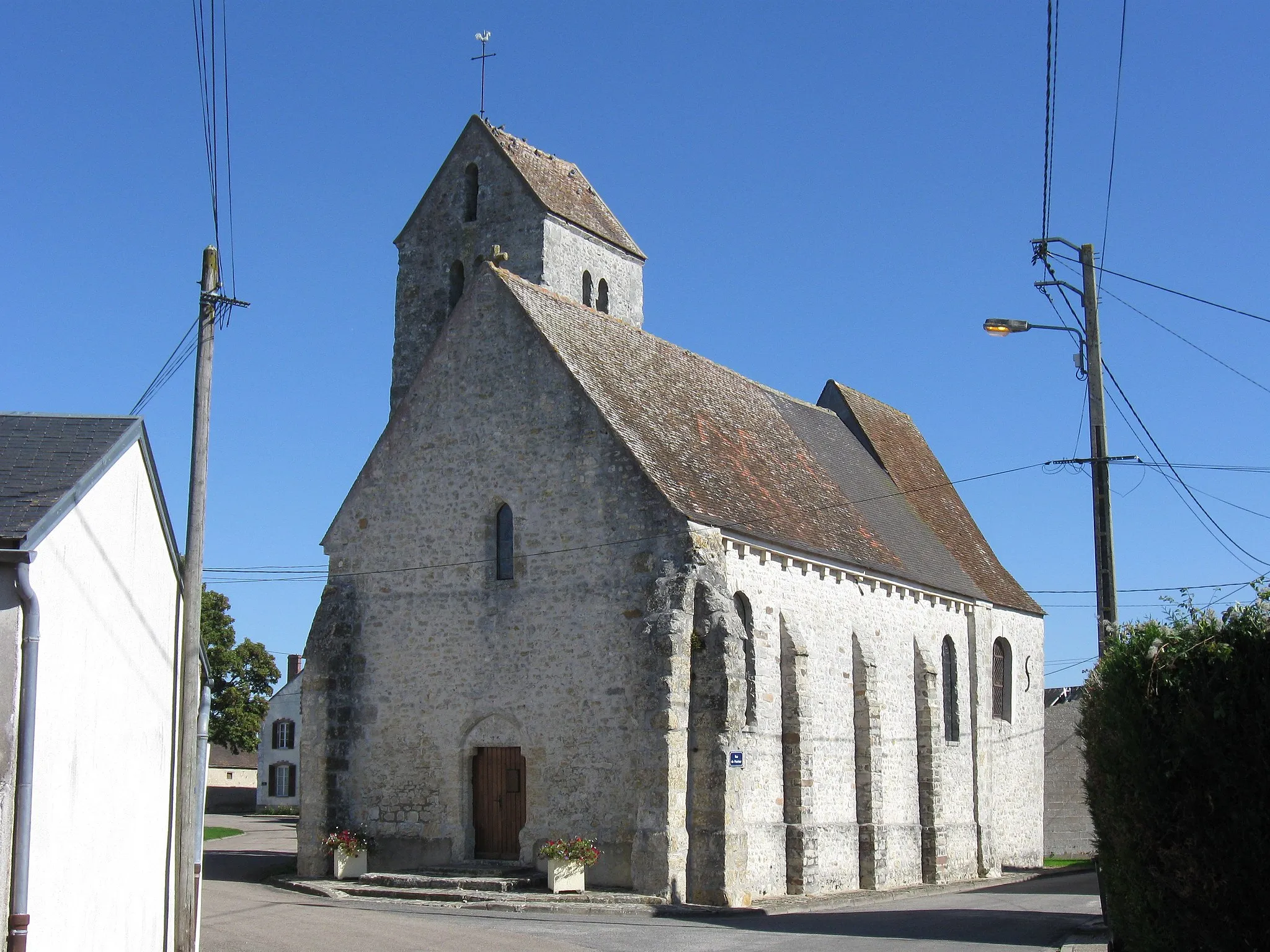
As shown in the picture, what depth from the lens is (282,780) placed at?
53.8 metres

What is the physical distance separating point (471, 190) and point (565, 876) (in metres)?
17.6

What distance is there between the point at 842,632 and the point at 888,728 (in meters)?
2.78

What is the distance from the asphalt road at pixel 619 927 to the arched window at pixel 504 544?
5.82 metres

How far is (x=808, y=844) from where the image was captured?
23156 mm

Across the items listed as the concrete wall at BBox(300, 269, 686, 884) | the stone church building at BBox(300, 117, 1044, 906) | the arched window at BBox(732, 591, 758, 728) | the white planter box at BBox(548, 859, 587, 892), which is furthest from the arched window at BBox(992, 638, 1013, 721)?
the white planter box at BBox(548, 859, 587, 892)

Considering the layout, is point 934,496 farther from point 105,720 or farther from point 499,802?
point 105,720

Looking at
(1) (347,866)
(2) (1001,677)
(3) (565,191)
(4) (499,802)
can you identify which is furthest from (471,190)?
(2) (1001,677)

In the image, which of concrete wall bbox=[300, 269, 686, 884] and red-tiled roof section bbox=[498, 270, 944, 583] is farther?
red-tiled roof section bbox=[498, 270, 944, 583]

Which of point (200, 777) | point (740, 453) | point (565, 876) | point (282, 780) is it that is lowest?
point (282, 780)

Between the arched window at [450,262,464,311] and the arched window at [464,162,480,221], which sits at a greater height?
the arched window at [464,162,480,221]

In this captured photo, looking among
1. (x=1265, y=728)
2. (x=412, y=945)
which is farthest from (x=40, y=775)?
(x=1265, y=728)

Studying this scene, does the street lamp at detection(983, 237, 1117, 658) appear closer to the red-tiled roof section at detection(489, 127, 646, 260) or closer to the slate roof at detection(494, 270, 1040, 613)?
the slate roof at detection(494, 270, 1040, 613)

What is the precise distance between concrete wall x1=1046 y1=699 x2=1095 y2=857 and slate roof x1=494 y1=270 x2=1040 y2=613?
7.18 m

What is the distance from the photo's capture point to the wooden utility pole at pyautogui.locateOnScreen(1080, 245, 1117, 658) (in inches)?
652
